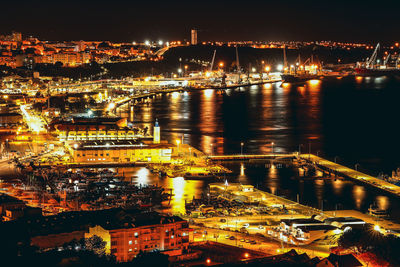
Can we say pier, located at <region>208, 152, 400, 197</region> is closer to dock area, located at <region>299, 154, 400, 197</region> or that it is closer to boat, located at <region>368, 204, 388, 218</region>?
dock area, located at <region>299, 154, 400, 197</region>

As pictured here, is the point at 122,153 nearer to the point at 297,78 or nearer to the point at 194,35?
the point at 297,78

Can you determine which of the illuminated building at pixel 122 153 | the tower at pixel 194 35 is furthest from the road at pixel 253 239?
the tower at pixel 194 35

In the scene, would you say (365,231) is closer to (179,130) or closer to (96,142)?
(96,142)

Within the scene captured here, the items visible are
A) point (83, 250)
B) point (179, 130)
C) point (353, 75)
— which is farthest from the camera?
point (353, 75)

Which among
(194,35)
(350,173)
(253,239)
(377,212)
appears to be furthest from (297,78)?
(253,239)

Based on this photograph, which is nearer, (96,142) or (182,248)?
(182,248)

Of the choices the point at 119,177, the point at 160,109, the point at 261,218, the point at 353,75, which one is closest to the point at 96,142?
the point at 119,177

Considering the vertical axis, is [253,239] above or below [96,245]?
below

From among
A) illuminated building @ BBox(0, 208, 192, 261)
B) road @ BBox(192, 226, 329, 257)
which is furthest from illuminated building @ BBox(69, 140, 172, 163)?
illuminated building @ BBox(0, 208, 192, 261)
